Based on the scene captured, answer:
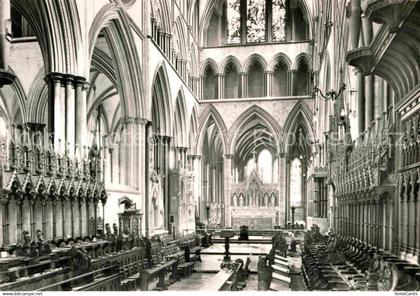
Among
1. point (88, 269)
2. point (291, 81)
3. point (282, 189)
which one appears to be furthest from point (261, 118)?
point (88, 269)

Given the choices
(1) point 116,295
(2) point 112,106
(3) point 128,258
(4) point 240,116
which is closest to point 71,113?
(3) point 128,258

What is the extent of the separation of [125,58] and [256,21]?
1588cm

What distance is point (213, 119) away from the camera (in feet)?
103

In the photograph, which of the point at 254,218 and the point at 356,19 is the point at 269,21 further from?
the point at 356,19

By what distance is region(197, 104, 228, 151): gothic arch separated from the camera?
31.0m

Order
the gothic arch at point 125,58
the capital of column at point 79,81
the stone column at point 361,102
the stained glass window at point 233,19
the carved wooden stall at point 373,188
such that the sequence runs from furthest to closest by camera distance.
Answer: the stained glass window at point 233,19
the gothic arch at point 125,58
the capital of column at point 79,81
the stone column at point 361,102
the carved wooden stall at point 373,188

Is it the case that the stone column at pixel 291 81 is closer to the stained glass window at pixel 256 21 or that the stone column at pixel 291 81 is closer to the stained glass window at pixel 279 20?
the stained glass window at pixel 279 20

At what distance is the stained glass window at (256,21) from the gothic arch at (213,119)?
550 cm

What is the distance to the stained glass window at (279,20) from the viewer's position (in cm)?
3117

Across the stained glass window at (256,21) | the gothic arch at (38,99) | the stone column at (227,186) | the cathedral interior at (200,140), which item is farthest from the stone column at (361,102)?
the stained glass window at (256,21)

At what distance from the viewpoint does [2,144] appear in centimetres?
961

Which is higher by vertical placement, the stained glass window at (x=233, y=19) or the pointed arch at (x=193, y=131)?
the stained glass window at (x=233, y=19)

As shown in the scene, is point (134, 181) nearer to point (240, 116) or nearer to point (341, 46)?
point (341, 46)

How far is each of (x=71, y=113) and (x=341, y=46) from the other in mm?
10196
